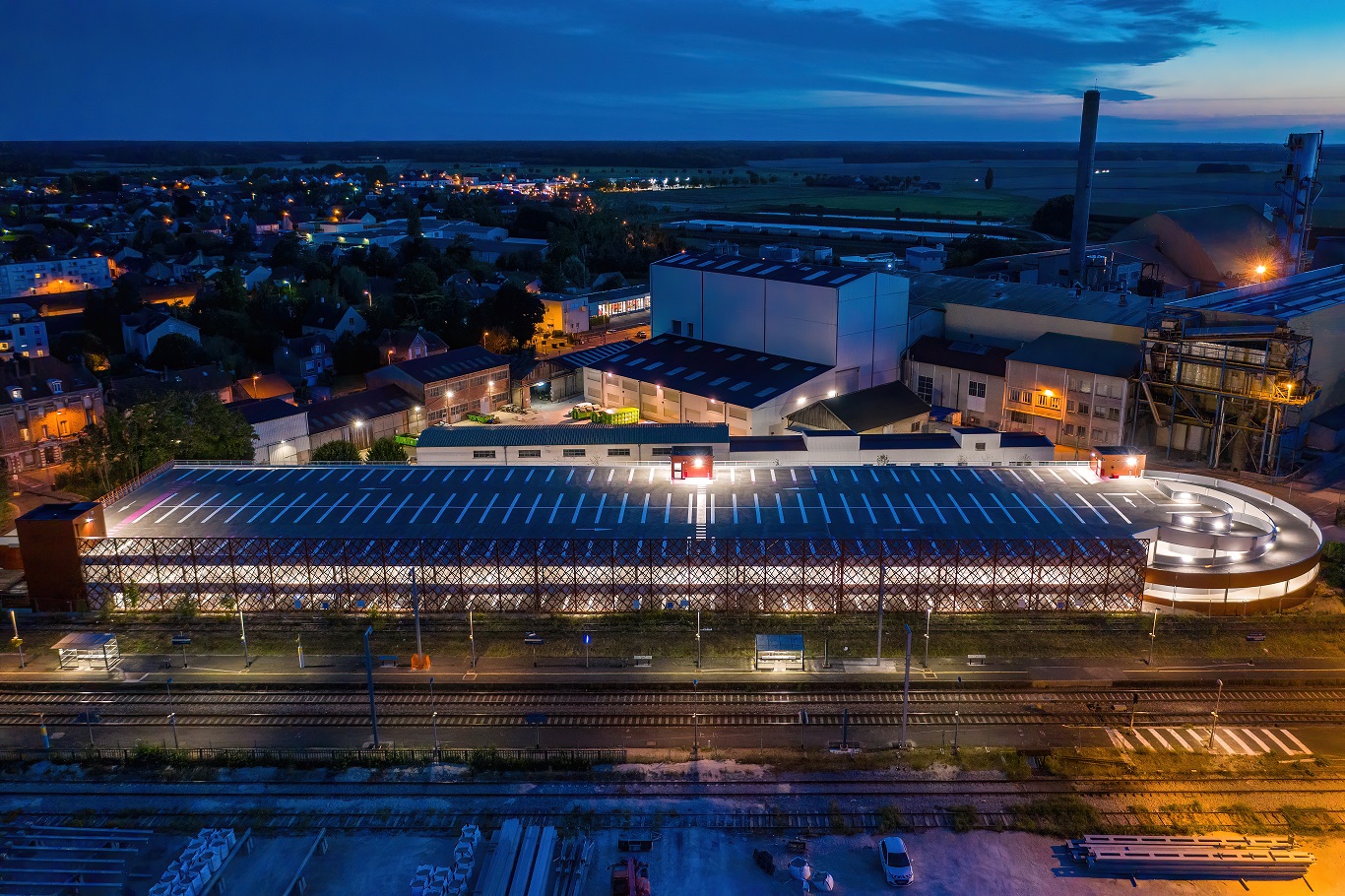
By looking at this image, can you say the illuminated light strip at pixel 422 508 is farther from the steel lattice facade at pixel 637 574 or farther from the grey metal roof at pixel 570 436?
the grey metal roof at pixel 570 436

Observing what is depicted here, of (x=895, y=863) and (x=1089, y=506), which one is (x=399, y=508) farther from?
(x=1089, y=506)

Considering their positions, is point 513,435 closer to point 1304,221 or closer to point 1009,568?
point 1009,568

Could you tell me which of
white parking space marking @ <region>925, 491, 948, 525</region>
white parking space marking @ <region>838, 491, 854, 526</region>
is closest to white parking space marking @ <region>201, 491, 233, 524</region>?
white parking space marking @ <region>838, 491, 854, 526</region>

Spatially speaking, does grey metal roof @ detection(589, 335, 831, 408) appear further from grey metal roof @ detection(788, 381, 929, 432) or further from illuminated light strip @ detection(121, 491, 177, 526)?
illuminated light strip @ detection(121, 491, 177, 526)

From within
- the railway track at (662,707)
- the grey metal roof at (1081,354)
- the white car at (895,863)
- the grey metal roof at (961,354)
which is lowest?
the railway track at (662,707)

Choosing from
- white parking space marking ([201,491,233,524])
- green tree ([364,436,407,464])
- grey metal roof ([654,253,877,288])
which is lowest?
green tree ([364,436,407,464])

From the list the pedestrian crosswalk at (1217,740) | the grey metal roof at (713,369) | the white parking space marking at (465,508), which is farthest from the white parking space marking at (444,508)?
the pedestrian crosswalk at (1217,740)
